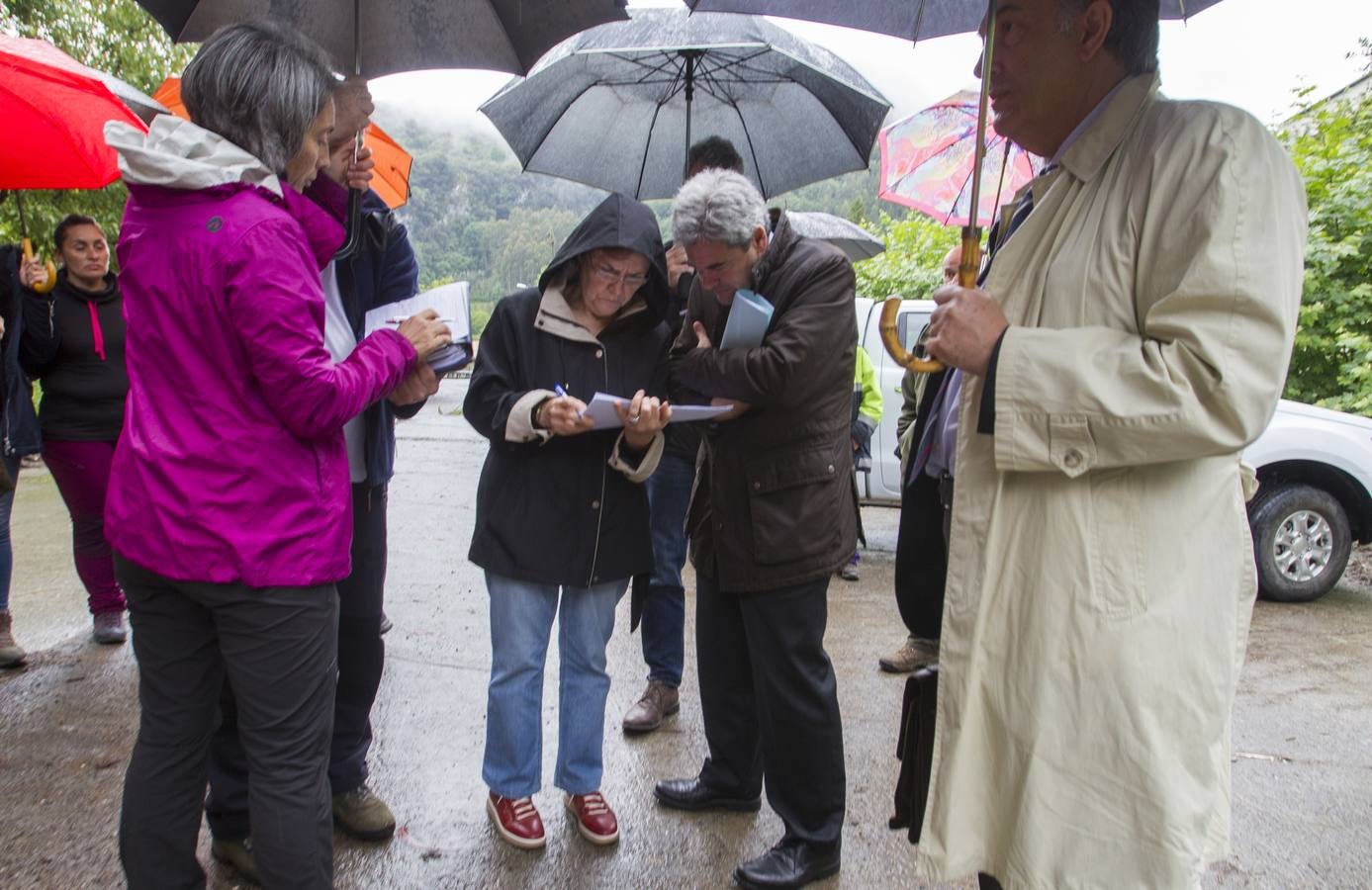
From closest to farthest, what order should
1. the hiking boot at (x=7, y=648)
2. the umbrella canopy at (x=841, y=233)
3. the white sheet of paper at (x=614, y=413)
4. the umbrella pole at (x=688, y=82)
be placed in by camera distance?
the white sheet of paper at (x=614, y=413), the hiking boot at (x=7, y=648), the umbrella pole at (x=688, y=82), the umbrella canopy at (x=841, y=233)

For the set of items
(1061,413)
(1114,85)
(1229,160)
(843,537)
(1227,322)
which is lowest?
(843,537)

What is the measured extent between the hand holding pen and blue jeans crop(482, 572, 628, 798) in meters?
0.53

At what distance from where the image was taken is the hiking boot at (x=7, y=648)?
4547mm

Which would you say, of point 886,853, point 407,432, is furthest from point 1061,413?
point 407,432

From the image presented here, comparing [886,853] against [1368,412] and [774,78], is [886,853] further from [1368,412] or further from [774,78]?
[1368,412]

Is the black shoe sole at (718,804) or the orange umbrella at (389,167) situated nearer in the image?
the black shoe sole at (718,804)

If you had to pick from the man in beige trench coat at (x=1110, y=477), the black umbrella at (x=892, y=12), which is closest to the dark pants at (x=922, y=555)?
the black umbrella at (x=892, y=12)

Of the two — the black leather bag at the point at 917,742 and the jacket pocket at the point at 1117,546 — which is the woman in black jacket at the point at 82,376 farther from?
the jacket pocket at the point at 1117,546

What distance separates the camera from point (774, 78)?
4.92 meters

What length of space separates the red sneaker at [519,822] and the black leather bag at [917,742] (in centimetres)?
137

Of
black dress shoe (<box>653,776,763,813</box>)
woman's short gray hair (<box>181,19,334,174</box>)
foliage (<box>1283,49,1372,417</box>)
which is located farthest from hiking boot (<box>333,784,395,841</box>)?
foliage (<box>1283,49,1372,417</box>)

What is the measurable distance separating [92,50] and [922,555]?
10334mm

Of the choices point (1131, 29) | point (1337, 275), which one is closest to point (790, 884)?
point (1131, 29)

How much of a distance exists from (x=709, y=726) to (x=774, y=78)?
315 centimetres
